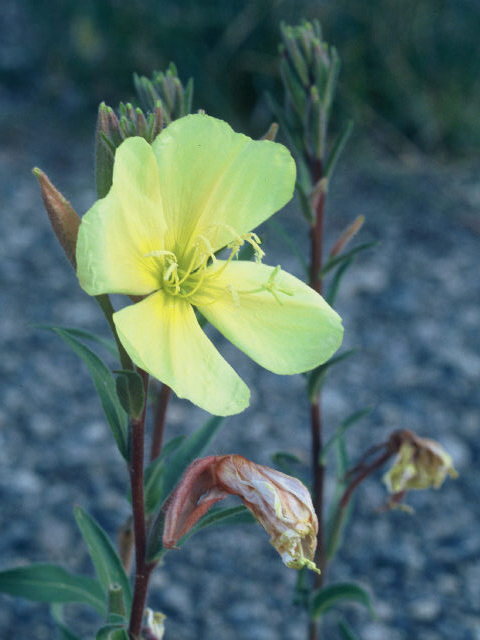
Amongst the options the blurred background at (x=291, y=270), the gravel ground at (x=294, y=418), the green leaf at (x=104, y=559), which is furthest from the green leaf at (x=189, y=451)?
the blurred background at (x=291, y=270)

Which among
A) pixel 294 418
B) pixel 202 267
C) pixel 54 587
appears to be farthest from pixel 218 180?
pixel 294 418

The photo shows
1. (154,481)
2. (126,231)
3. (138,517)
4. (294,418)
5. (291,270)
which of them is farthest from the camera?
(291,270)

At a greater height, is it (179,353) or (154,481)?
(179,353)

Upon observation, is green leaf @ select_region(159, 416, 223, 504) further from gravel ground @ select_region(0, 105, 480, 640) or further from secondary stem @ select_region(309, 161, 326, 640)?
gravel ground @ select_region(0, 105, 480, 640)

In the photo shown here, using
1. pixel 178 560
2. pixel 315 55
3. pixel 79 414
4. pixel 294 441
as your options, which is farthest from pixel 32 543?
pixel 315 55

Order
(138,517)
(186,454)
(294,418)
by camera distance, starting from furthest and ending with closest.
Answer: (294,418), (186,454), (138,517)

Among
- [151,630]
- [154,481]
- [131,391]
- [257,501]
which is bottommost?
[151,630]

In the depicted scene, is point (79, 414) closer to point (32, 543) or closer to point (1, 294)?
point (32, 543)

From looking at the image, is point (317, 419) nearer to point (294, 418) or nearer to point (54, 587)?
point (54, 587)
